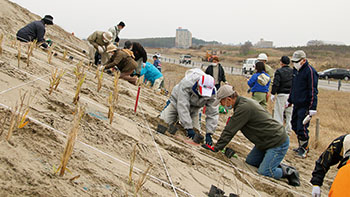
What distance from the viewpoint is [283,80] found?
624cm

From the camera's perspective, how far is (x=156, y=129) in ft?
14.1

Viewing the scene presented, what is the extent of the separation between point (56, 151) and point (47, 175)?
1.30ft

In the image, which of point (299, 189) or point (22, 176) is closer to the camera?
point (22, 176)

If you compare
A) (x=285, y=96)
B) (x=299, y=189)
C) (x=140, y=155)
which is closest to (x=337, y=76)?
(x=285, y=96)

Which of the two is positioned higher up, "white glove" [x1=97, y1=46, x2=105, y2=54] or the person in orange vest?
"white glove" [x1=97, y1=46, x2=105, y2=54]

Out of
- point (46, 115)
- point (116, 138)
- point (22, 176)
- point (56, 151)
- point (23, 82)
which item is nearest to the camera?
point (22, 176)

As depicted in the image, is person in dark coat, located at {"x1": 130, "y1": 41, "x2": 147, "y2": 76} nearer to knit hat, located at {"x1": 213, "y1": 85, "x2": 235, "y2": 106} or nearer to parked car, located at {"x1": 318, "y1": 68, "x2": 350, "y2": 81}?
knit hat, located at {"x1": 213, "y1": 85, "x2": 235, "y2": 106}

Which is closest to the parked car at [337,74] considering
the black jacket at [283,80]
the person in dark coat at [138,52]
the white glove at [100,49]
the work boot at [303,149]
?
the black jacket at [283,80]

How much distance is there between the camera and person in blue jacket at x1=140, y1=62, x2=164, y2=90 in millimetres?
8656

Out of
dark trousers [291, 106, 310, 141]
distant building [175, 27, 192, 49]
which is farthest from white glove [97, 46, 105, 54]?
distant building [175, 27, 192, 49]

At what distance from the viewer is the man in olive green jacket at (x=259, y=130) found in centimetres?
390

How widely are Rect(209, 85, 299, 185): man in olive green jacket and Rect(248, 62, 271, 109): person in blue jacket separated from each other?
1969 millimetres

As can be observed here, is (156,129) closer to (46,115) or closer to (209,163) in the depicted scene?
(209,163)

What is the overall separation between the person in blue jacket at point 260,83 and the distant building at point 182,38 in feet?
431
